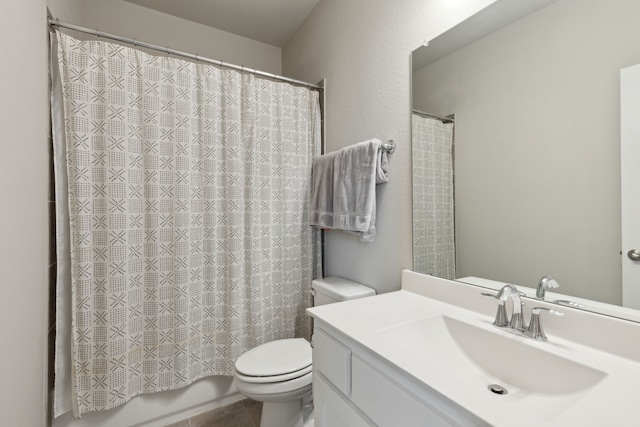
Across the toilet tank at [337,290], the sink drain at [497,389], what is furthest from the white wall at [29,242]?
the sink drain at [497,389]

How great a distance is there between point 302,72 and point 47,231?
1816 millimetres

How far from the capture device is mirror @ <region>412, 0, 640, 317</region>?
73 centimetres

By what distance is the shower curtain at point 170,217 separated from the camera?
1296 mm

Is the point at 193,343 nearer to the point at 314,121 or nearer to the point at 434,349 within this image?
the point at 434,349

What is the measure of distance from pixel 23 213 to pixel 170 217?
1.87ft

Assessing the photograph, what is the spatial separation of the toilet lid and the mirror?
744 millimetres

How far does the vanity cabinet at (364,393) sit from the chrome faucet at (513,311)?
0.42 meters

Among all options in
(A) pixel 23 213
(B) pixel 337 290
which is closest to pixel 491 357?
(B) pixel 337 290

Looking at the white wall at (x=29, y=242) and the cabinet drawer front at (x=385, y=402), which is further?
the white wall at (x=29, y=242)

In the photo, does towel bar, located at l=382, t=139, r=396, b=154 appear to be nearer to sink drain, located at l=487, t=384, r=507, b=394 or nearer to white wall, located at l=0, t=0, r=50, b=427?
sink drain, located at l=487, t=384, r=507, b=394

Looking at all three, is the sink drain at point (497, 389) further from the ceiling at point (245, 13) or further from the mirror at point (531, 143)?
the ceiling at point (245, 13)

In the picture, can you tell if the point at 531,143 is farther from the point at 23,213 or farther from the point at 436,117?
the point at 23,213

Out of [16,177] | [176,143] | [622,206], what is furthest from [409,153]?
[16,177]

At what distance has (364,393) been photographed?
753 millimetres
